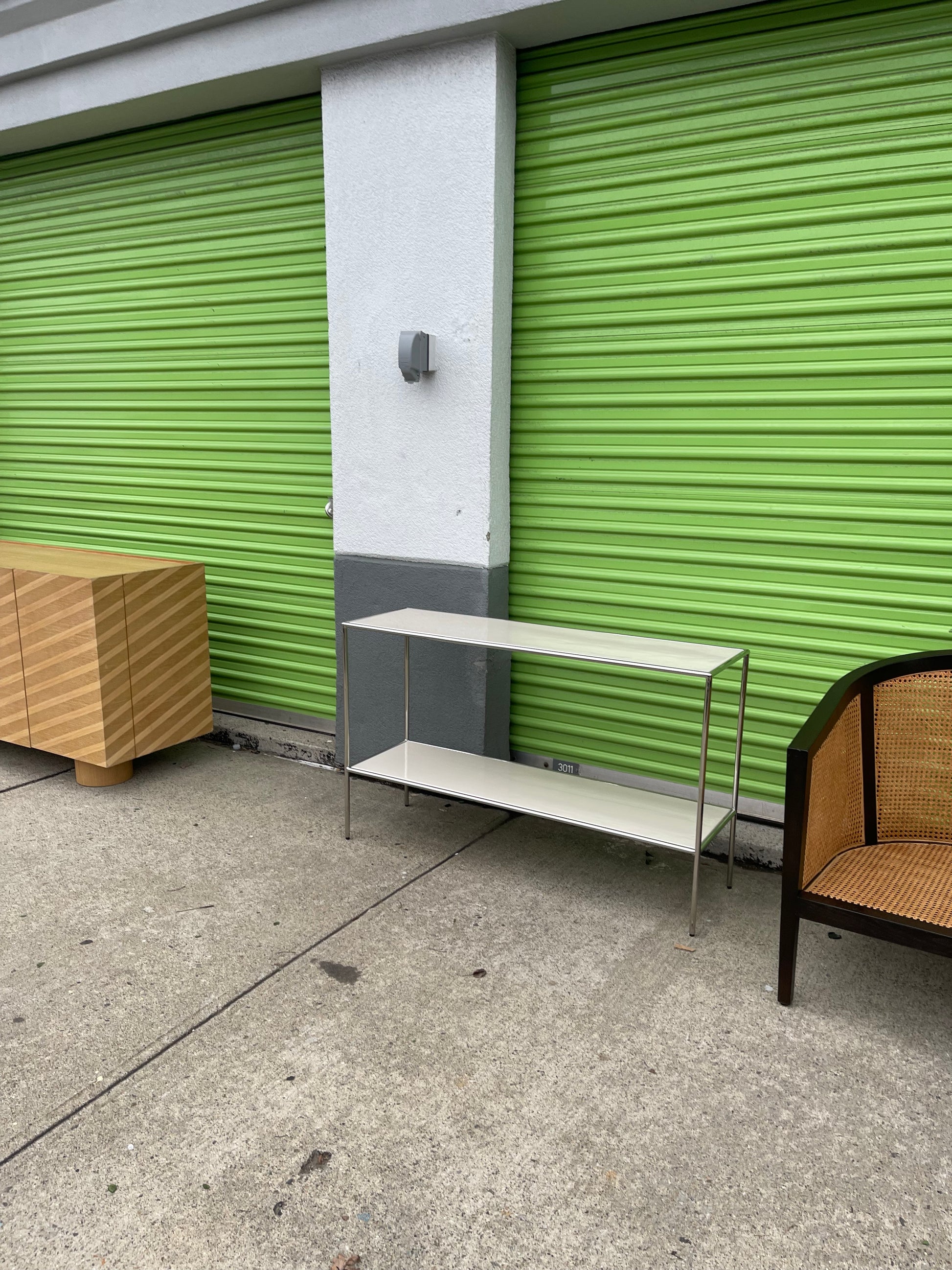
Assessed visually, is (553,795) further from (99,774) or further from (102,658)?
(99,774)

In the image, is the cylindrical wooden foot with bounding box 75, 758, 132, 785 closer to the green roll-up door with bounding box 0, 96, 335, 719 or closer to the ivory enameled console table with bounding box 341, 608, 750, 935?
the green roll-up door with bounding box 0, 96, 335, 719

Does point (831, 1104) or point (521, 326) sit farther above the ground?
point (521, 326)

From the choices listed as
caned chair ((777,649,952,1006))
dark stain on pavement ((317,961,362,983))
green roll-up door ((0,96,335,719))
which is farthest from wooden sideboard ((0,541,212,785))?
caned chair ((777,649,952,1006))

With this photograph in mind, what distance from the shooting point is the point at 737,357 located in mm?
3508

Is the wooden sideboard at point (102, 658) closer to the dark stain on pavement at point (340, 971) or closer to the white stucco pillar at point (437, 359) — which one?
the white stucco pillar at point (437, 359)

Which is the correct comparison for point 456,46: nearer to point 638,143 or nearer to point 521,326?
point 638,143

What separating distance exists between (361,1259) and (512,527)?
2986 mm

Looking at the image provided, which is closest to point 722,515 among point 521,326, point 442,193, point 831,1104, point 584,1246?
point 521,326

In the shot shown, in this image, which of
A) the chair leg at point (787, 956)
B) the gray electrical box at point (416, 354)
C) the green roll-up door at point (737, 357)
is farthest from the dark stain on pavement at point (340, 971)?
the gray electrical box at point (416, 354)

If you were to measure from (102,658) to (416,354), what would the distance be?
1996mm

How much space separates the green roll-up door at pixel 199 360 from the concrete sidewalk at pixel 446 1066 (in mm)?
1723

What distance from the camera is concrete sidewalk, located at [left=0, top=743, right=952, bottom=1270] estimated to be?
189 centimetres

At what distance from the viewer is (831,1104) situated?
2.28 m

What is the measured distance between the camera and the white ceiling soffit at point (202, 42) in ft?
11.5
